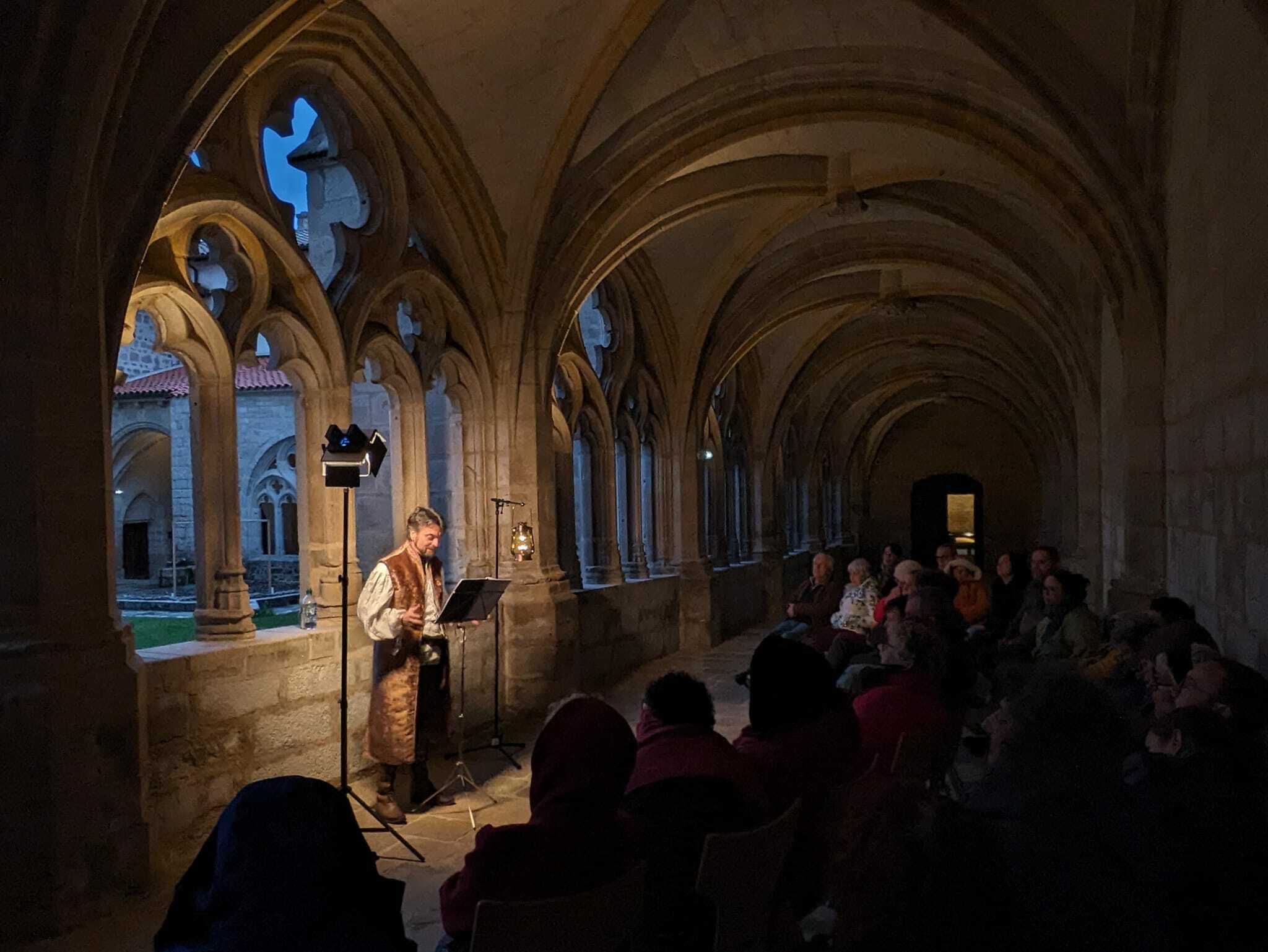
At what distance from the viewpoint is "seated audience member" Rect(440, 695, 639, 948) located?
2135 mm

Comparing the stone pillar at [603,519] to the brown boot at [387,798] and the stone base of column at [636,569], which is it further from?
the brown boot at [387,798]

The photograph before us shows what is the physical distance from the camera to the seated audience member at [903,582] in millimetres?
5871

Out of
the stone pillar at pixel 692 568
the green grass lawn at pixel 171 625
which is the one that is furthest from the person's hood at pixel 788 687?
the stone pillar at pixel 692 568

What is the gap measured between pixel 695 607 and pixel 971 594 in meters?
4.42

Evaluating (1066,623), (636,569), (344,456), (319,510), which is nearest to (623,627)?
(636,569)

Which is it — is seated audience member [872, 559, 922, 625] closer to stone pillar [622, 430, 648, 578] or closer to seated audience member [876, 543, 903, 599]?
seated audience member [876, 543, 903, 599]

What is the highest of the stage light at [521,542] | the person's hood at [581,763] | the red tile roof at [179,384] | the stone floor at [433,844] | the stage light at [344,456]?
the red tile roof at [179,384]

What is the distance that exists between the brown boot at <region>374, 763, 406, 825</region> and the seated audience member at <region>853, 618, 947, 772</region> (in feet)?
8.13

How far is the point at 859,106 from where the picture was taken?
7.04 m

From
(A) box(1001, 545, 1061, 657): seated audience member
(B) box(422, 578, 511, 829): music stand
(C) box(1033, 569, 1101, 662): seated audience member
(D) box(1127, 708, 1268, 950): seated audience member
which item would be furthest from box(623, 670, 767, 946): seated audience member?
(A) box(1001, 545, 1061, 657): seated audience member

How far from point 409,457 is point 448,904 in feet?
16.0

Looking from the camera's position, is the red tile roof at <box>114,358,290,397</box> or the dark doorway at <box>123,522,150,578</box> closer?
the red tile roof at <box>114,358,290,397</box>

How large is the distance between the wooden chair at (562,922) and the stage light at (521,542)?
5179 millimetres

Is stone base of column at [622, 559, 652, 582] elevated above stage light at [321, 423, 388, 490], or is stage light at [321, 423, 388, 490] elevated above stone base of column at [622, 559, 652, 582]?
stage light at [321, 423, 388, 490]
